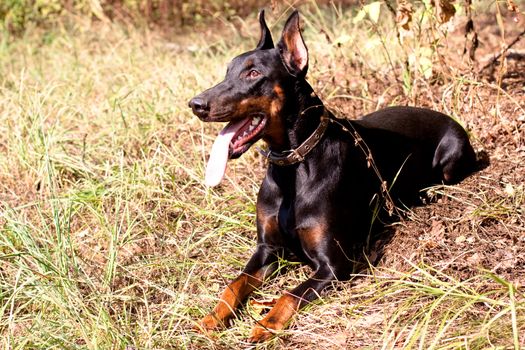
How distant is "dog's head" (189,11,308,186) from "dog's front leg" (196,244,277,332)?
0.59 m

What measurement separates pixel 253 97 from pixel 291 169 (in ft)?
1.61

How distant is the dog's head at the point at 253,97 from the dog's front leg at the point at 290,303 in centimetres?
70

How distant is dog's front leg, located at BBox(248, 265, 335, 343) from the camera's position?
3672 mm

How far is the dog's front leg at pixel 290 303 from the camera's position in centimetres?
367

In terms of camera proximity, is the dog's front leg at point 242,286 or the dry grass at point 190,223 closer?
the dry grass at point 190,223

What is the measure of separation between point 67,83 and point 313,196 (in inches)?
146

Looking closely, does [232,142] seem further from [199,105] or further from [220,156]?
[199,105]

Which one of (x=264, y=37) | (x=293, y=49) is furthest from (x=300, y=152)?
(x=264, y=37)

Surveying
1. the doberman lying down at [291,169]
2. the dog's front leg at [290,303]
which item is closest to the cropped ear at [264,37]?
the doberman lying down at [291,169]

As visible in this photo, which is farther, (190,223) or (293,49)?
(190,223)

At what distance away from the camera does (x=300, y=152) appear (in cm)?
414

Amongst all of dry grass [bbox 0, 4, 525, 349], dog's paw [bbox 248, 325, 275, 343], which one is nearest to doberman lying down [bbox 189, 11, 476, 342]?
dog's paw [bbox 248, 325, 275, 343]

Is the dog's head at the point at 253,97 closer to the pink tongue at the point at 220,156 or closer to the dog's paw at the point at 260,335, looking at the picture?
the pink tongue at the point at 220,156

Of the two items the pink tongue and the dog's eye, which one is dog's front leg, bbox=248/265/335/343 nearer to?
the pink tongue
